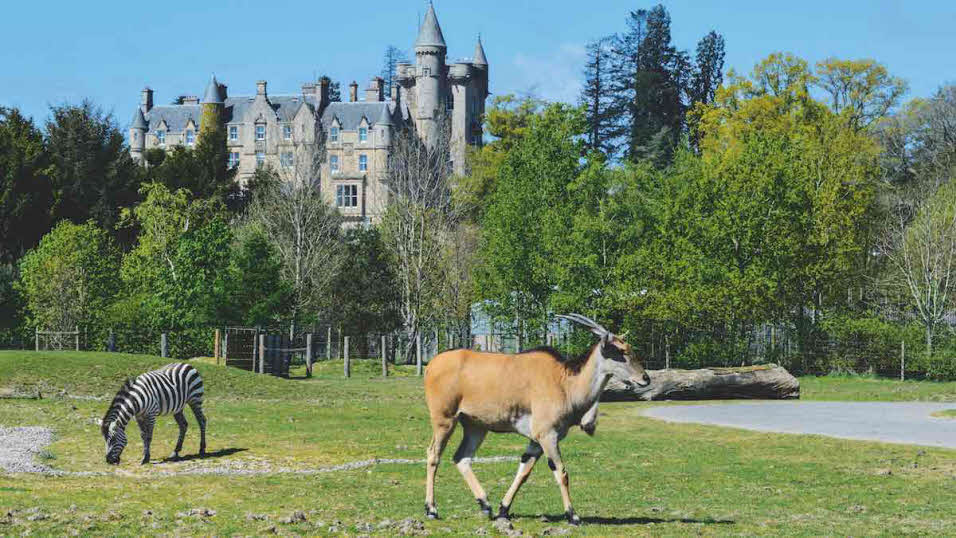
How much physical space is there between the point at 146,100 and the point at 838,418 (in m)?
153

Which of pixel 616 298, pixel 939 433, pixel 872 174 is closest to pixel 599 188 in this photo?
pixel 616 298

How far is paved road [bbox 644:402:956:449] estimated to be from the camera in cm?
2802

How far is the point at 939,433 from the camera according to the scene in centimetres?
2825

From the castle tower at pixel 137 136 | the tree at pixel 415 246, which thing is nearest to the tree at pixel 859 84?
the tree at pixel 415 246

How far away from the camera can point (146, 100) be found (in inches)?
6796

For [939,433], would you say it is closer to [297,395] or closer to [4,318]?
[297,395]

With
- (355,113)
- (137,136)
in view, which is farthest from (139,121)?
(355,113)

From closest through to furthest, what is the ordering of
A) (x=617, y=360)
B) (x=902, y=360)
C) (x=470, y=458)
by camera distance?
(x=617, y=360) < (x=470, y=458) < (x=902, y=360)

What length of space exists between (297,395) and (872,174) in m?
49.8

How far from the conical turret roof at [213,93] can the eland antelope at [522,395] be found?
153 metres

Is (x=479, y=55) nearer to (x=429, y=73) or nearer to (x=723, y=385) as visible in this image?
(x=429, y=73)

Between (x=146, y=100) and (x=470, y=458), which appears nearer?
(x=470, y=458)

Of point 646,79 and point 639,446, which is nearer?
point 639,446

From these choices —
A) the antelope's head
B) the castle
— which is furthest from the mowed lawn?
the castle
